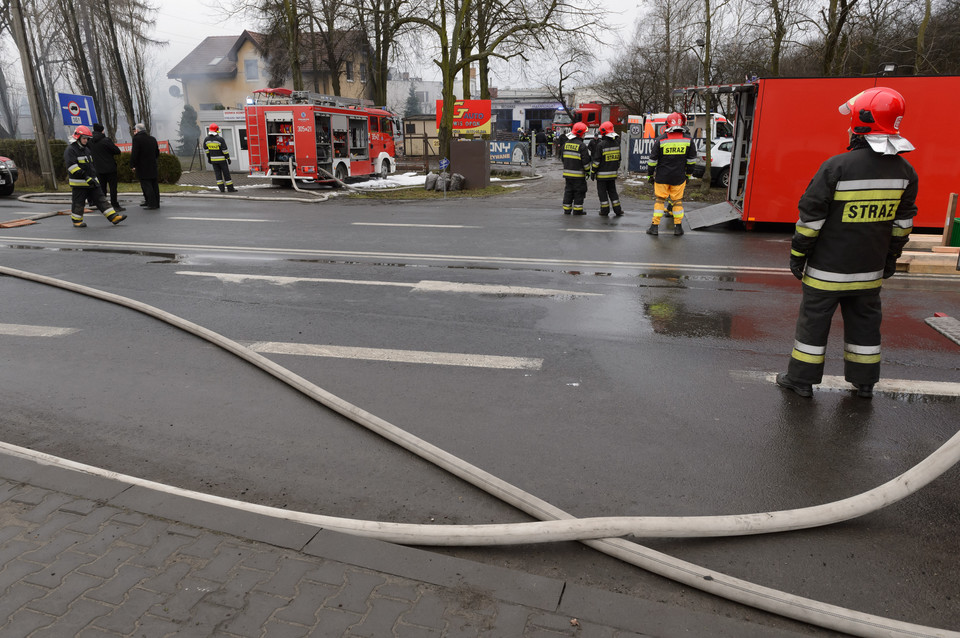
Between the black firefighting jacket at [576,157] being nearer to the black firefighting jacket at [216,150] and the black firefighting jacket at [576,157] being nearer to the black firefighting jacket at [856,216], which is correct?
the black firefighting jacket at [856,216]

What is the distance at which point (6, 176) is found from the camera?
19.1 meters

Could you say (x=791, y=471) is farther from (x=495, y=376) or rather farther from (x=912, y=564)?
(x=495, y=376)

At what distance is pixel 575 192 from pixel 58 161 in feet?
62.3

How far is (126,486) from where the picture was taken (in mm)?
3203

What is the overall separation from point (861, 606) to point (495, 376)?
283 cm

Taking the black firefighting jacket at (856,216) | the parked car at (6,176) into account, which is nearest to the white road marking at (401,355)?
the black firefighting jacket at (856,216)

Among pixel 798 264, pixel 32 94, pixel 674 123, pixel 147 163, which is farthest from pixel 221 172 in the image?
pixel 798 264

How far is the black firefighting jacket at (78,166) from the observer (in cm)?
1253

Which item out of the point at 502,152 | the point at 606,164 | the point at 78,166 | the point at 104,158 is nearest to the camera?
the point at 78,166

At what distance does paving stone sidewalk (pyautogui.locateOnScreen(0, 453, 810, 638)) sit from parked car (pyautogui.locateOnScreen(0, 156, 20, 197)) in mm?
20338

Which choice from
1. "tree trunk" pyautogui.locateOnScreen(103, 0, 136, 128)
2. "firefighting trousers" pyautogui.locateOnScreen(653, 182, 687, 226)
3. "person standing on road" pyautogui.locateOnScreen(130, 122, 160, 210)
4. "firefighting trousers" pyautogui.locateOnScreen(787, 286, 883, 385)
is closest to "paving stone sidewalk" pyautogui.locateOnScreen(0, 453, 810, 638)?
"firefighting trousers" pyautogui.locateOnScreen(787, 286, 883, 385)

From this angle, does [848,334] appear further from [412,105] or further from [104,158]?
[412,105]

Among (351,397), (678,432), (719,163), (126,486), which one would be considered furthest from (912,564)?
(719,163)

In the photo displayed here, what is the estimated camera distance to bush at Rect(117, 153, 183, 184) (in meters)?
22.5
